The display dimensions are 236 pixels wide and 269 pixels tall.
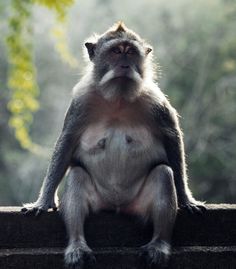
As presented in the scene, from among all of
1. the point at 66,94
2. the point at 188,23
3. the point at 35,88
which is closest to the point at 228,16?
the point at 188,23

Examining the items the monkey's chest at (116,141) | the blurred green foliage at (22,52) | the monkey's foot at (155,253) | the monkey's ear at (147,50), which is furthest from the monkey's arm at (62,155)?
the monkey's foot at (155,253)

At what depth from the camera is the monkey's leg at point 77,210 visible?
564 centimetres

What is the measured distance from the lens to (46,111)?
114 ft

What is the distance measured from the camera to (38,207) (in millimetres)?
6055

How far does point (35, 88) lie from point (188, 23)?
99.1 feet

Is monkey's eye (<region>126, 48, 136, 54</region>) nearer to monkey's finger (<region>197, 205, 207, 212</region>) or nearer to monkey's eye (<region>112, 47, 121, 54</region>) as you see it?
monkey's eye (<region>112, 47, 121, 54</region>)

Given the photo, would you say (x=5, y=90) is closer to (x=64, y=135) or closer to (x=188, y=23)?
(x=188, y=23)

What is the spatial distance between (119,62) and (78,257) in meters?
1.76

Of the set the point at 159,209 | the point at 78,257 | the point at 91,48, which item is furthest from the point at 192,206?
the point at 91,48

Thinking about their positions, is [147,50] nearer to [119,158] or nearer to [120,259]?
[119,158]

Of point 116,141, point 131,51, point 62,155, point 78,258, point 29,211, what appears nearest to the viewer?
point 78,258

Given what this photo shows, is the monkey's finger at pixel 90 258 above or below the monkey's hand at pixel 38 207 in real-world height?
below

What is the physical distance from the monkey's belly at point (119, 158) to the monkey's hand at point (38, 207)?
1.36 feet

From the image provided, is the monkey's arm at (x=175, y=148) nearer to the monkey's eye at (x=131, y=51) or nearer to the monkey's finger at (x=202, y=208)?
the monkey's finger at (x=202, y=208)
